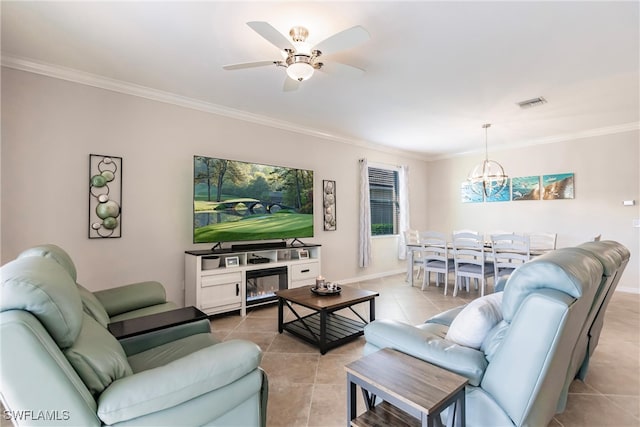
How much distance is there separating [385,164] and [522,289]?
4996mm

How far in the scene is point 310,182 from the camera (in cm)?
455

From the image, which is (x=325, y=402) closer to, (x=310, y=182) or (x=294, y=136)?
(x=310, y=182)

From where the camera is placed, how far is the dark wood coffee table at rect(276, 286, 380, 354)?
2549 millimetres

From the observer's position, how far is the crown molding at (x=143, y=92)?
8.80 feet

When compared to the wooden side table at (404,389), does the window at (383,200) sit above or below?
above

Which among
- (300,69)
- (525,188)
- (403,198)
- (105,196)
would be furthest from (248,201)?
(525,188)

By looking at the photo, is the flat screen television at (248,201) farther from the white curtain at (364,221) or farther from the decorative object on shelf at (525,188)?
the decorative object on shelf at (525,188)

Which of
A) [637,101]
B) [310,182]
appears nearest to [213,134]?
[310,182]

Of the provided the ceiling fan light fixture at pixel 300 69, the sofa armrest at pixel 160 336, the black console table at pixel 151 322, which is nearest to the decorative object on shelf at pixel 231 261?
the black console table at pixel 151 322

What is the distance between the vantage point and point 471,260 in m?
4.42

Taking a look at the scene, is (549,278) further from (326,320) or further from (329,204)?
(329,204)

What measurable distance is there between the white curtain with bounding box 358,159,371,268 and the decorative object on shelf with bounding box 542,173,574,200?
124 inches

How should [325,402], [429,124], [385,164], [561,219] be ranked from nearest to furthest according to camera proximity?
[325,402] < [429,124] < [561,219] < [385,164]

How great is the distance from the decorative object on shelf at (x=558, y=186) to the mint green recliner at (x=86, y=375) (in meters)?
5.92
